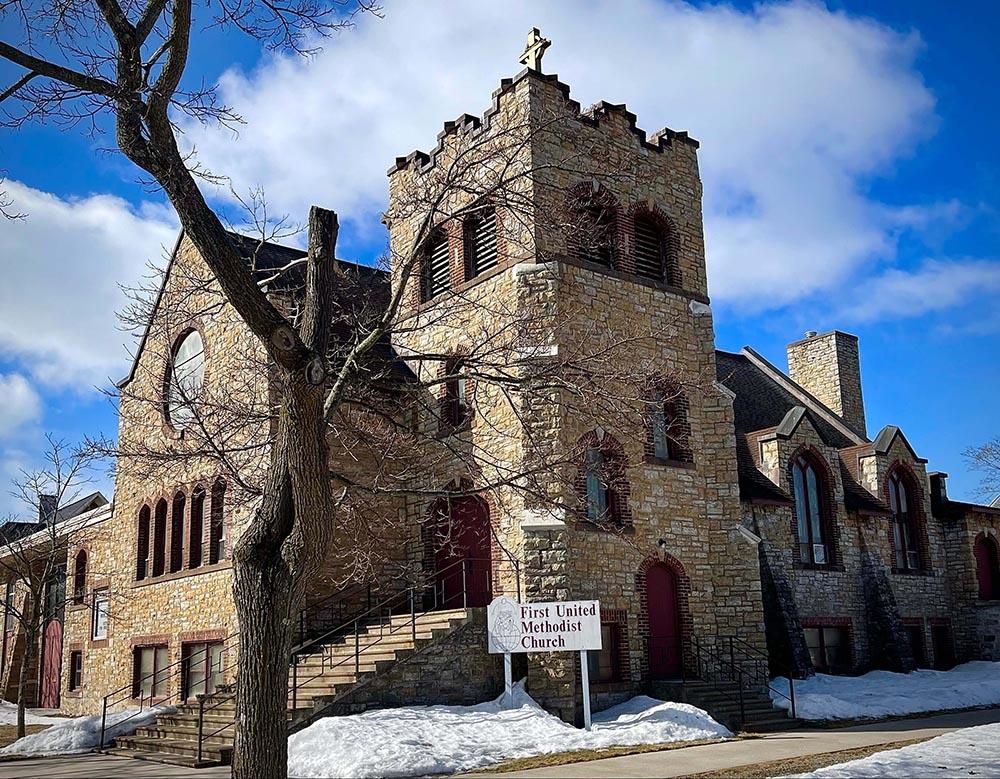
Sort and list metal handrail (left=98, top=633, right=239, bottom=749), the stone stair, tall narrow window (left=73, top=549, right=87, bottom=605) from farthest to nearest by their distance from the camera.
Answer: tall narrow window (left=73, top=549, right=87, bottom=605), metal handrail (left=98, top=633, right=239, bottom=749), the stone stair

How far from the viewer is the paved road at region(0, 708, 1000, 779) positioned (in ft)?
42.9

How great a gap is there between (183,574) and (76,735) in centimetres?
440

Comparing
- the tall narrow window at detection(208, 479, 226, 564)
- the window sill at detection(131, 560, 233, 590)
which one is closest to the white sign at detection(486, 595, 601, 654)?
the window sill at detection(131, 560, 233, 590)

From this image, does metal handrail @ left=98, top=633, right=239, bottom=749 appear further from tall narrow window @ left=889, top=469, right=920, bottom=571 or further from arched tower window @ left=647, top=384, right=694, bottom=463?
tall narrow window @ left=889, top=469, right=920, bottom=571

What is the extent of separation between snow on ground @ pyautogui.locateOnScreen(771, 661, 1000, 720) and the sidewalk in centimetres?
113

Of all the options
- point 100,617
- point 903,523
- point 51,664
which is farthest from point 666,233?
point 51,664

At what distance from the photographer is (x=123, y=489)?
2547 centimetres

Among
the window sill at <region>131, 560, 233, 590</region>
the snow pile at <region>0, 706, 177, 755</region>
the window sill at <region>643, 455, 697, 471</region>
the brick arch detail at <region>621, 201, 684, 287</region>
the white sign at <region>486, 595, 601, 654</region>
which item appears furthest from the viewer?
the brick arch detail at <region>621, 201, 684, 287</region>

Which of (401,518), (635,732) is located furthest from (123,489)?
(635,732)

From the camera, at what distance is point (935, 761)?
39.9ft

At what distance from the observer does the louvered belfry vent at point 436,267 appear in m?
22.5

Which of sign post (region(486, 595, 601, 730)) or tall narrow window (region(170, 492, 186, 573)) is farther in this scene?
tall narrow window (region(170, 492, 186, 573))

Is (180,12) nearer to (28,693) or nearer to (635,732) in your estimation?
(635,732)

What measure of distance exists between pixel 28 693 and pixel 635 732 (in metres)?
23.1
